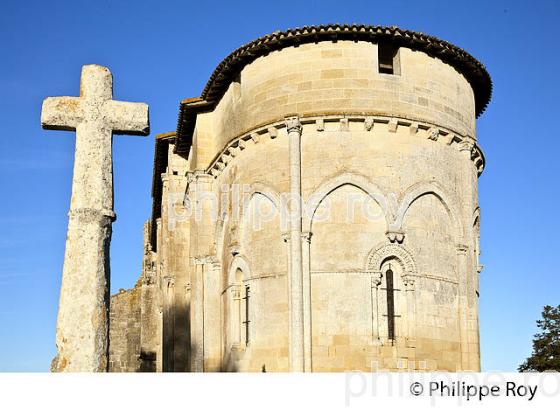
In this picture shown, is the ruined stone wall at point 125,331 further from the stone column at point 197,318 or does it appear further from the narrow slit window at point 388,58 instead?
the narrow slit window at point 388,58

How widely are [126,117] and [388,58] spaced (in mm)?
11326

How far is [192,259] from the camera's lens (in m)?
22.1

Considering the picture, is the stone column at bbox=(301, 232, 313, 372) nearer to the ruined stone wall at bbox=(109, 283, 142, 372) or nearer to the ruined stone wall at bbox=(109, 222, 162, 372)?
the ruined stone wall at bbox=(109, 222, 162, 372)

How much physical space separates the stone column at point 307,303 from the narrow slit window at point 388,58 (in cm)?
460

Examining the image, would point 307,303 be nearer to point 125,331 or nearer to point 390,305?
point 390,305

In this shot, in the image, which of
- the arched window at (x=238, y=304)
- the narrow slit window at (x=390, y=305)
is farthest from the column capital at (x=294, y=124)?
the narrow slit window at (x=390, y=305)

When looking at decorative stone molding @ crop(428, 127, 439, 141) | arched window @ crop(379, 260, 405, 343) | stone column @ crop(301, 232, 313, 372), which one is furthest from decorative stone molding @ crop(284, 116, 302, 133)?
arched window @ crop(379, 260, 405, 343)

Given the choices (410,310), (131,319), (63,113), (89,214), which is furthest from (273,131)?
(131,319)

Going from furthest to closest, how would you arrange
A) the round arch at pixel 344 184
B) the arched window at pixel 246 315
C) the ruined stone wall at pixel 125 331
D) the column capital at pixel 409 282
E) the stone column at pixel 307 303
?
1. the ruined stone wall at pixel 125 331
2. the arched window at pixel 246 315
3. the round arch at pixel 344 184
4. the column capital at pixel 409 282
5. the stone column at pixel 307 303

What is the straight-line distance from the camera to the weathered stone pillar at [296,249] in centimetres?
1759

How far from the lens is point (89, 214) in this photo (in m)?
9.26
